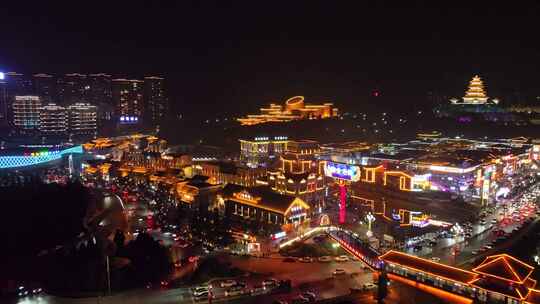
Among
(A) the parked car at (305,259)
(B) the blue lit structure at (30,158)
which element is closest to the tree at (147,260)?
(A) the parked car at (305,259)

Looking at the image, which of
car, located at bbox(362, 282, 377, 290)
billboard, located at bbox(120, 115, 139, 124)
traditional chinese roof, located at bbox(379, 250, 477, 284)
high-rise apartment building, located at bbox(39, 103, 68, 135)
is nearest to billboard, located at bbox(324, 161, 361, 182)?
car, located at bbox(362, 282, 377, 290)

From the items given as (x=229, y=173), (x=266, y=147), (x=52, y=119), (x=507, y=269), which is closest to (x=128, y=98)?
(x=52, y=119)

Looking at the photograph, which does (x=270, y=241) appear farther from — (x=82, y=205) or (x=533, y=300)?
(x=533, y=300)

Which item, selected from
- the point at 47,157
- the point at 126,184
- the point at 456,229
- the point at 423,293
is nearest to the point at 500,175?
the point at 456,229

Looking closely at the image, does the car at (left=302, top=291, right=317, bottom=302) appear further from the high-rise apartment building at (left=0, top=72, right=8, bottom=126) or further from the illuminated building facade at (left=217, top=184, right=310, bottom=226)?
the high-rise apartment building at (left=0, top=72, right=8, bottom=126)

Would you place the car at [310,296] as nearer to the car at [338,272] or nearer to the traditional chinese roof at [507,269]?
the car at [338,272]
